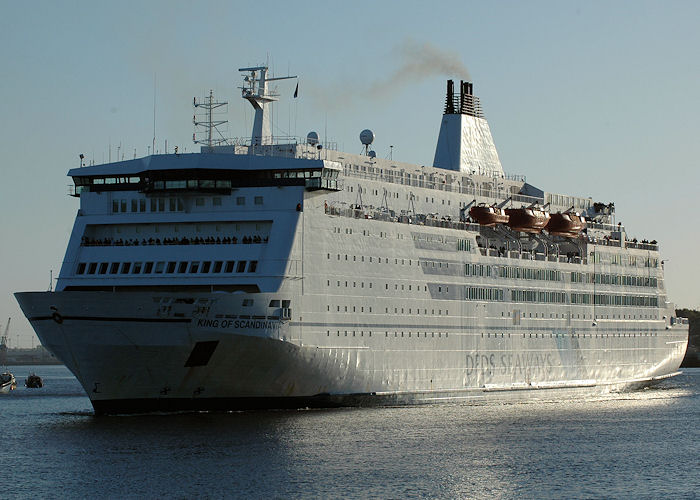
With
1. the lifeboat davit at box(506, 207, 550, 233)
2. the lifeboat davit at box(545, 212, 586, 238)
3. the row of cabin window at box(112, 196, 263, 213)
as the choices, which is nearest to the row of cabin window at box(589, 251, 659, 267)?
the lifeboat davit at box(545, 212, 586, 238)

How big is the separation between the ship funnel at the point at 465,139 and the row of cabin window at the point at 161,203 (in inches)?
937

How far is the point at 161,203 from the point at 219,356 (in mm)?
8850

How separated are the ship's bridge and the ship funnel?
21976mm

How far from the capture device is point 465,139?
78812mm

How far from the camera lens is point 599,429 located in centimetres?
5538

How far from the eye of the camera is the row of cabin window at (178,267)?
54.9 metres

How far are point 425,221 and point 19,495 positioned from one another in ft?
108

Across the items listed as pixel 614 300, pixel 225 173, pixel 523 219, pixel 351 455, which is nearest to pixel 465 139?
pixel 523 219

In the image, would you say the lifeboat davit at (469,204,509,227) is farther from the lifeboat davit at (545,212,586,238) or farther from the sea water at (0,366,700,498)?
the sea water at (0,366,700,498)

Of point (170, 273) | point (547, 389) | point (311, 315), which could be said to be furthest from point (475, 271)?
point (170, 273)

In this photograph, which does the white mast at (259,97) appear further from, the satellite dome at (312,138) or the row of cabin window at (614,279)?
the row of cabin window at (614,279)

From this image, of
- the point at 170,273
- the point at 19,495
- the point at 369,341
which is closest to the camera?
the point at 19,495

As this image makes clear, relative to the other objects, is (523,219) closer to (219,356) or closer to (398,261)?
(398,261)

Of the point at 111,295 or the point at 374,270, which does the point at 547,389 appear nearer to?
the point at 374,270
